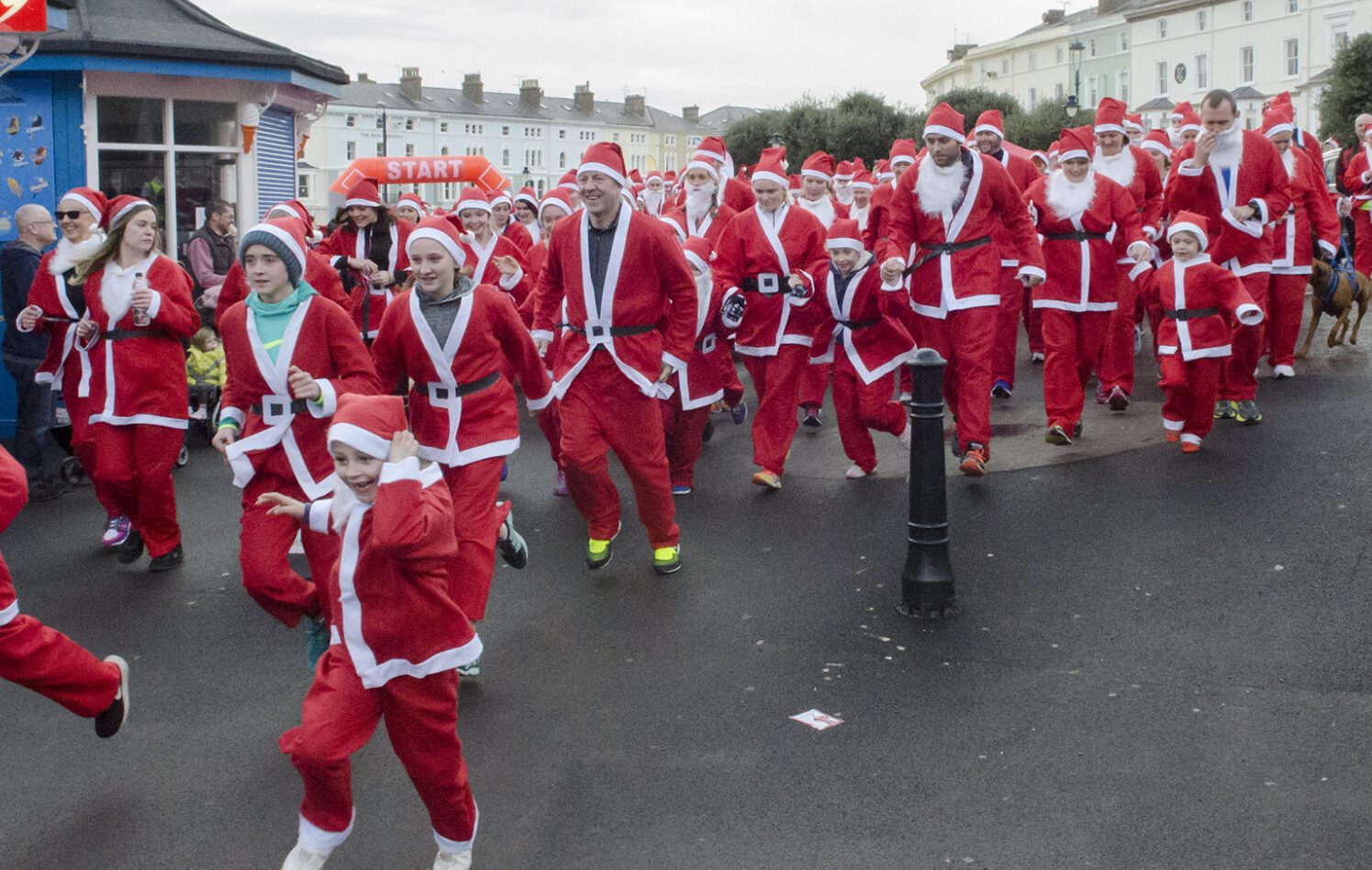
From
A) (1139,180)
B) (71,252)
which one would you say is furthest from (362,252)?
(1139,180)

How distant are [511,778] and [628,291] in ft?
10.1

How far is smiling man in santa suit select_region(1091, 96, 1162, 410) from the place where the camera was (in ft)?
37.7

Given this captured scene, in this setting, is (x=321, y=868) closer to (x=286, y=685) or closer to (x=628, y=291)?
(x=286, y=685)

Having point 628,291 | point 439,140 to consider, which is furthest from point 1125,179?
point 439,140

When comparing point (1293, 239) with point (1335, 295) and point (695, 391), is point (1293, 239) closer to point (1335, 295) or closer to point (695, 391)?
point (1335, 295)

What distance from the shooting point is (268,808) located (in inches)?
183

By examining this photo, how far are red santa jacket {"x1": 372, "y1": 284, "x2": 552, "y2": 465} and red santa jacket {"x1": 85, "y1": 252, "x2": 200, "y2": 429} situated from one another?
2012 mm

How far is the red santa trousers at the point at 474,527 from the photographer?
5.71 m

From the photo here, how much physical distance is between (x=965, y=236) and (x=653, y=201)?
14.1 meters

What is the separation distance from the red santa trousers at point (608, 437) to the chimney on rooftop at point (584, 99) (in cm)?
11589

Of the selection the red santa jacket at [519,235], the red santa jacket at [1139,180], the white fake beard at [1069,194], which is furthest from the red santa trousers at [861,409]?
the red santa jacket at [519,235]

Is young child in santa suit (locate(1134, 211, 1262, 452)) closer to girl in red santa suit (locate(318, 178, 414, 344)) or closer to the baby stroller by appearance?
girl in red santa suit (locate(318, 178, 414, 344))

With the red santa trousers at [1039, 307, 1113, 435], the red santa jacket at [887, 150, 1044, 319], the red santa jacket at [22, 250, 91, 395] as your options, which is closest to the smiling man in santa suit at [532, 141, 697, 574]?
the red santa jacket at [887, 150, 1044, 319]

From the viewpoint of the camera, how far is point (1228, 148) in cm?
1082
